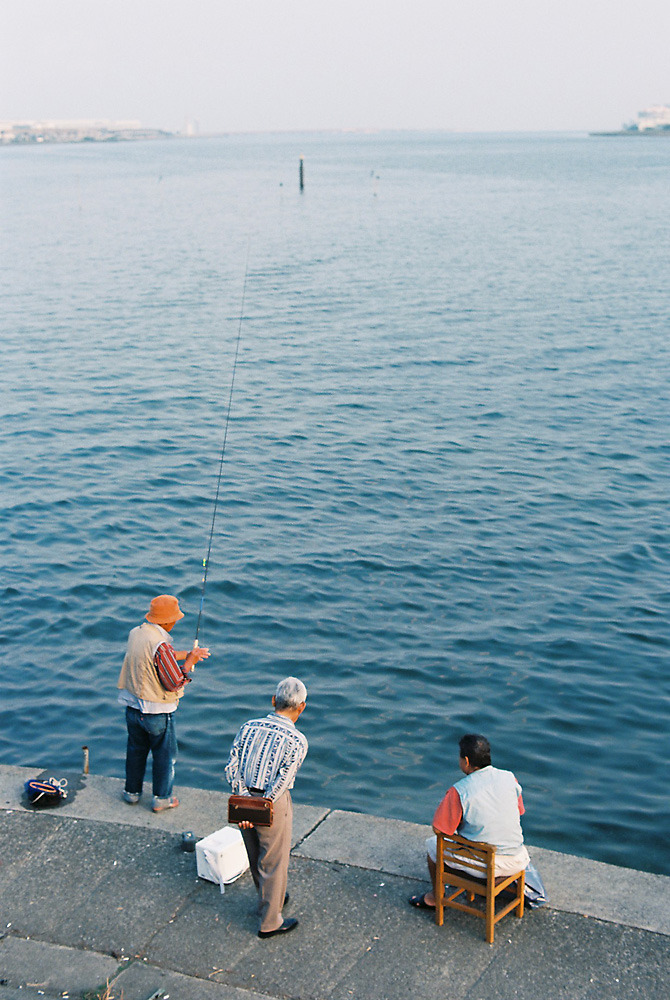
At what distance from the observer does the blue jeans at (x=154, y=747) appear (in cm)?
735

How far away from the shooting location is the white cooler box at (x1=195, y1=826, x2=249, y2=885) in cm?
646

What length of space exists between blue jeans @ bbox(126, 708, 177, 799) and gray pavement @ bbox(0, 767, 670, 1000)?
305 millimetres

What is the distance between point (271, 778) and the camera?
590 cm

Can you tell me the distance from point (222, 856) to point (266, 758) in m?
0.96

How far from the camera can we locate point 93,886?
21.7ft

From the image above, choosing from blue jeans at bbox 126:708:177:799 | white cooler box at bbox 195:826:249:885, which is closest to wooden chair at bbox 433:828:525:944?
white cooler box at bbox 195:826:249:885

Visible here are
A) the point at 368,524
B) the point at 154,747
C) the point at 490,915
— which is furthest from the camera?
the point at 368,524

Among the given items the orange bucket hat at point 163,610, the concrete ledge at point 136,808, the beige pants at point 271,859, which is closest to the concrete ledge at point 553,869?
the concrete ledge at point 136,808

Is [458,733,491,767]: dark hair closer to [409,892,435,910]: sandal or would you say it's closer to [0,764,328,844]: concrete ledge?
[409,892,435,910]: sandal

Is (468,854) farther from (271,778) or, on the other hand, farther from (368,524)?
(368,524)

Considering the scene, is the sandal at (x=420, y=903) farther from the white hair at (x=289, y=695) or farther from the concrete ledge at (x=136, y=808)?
the white hair at (x=289, y=695)

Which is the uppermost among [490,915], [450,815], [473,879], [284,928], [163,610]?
[163,610]

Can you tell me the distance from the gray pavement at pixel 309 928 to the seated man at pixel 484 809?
479 mm

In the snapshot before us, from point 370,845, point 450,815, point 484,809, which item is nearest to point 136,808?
point 370,845
